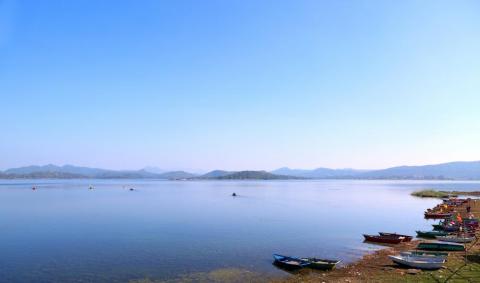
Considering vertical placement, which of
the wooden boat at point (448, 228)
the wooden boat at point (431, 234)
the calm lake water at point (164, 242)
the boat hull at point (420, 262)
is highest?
the boat hull at point (420, 262)

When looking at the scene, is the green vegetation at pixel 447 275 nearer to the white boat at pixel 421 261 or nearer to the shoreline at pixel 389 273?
the shoreline at pixel 389 273

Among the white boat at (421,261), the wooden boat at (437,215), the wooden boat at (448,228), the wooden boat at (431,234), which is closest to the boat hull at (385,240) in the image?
the wooden boat at (431,234)

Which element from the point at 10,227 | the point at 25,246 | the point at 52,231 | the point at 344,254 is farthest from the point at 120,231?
the point at 344,254

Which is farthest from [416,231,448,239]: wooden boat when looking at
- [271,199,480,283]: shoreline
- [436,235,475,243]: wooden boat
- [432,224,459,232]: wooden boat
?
[271,199,480,283]: shoreline

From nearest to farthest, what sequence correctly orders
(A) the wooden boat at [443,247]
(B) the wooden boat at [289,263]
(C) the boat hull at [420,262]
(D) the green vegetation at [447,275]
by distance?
(D) the green vegetation at [447,275], (C) the boat hull at [420,262], (B) the wooden boat at [289,263], (A) the wooden boat at [443,247]

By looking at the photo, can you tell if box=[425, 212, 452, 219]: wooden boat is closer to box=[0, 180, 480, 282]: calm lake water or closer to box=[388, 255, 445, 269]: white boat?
box=[0, 180, 480, 282]: calm lake water

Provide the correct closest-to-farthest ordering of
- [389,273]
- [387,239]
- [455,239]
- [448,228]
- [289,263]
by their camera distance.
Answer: [389,273]
[289,263]
[455,239]
[387,239]
[448,228]

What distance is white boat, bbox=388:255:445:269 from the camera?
25159mm

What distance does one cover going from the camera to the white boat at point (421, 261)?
2516 centimetres

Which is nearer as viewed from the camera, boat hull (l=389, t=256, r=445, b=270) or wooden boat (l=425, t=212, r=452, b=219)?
boat hull (l=389, t=256, r=445, b=270)

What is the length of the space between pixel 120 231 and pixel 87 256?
13.9m

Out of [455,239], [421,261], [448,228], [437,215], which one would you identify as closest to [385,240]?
[455,239]

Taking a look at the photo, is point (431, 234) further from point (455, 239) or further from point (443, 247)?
point (443, 247)

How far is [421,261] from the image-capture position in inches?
1023
